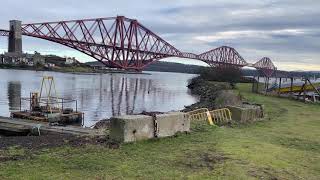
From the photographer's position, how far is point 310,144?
1259 cm

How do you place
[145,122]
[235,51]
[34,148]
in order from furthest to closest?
[235,51], [145,122], [34,148]

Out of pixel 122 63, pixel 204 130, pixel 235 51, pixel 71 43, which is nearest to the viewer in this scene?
pixel 204 130

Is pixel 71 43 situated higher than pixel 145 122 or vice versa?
pixel 71 43

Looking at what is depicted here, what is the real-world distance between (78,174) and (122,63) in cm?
10694

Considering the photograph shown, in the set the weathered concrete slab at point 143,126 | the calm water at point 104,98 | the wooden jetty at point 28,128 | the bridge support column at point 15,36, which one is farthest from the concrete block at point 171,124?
the bridge support column at point 15,36

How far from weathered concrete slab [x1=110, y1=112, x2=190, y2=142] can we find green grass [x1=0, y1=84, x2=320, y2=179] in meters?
0.26

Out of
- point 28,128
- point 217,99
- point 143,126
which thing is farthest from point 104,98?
point 143,126

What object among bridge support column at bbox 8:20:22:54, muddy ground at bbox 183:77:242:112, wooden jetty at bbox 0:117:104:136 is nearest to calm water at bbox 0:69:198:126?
muddy ground at bbox 183:77:242:112

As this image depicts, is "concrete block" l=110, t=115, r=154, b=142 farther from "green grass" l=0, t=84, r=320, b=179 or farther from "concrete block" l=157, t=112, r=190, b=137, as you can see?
"concrete block" l=157, t=112, r=190, b=137

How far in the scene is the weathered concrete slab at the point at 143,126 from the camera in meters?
10.6

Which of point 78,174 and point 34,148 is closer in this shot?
point 78,174

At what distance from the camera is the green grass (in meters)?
7.88

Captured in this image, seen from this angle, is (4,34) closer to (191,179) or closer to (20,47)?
(20,47)

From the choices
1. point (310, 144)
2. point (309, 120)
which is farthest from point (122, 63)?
point (310, 144)
